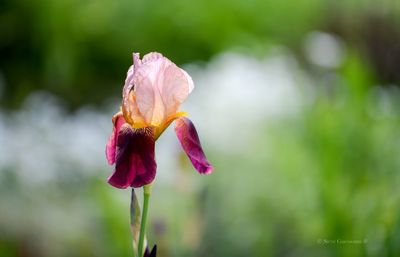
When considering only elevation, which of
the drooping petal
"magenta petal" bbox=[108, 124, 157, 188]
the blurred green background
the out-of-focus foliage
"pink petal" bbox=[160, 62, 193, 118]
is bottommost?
"magenta petal" bbox=[108, 124, 157, 188]

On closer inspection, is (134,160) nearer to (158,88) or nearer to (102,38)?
(158,88)

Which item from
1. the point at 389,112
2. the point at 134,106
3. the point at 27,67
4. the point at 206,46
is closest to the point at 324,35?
the point at 206,46

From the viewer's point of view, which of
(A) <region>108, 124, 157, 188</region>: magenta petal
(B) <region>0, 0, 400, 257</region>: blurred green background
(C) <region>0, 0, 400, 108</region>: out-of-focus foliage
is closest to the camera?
(A) <region>108, 124, 157, 188</region>: magenta petal

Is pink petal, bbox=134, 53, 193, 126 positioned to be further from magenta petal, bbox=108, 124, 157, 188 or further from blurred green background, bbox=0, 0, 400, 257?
blurred green background, bbox=0, 0, 400, 257

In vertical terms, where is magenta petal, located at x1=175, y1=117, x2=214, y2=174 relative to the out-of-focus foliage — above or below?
below

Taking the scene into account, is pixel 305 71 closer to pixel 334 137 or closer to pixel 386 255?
pixel 334 137

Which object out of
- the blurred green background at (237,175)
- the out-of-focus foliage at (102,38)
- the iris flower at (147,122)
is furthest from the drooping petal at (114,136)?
the out-of-focus foliage at (102,38)

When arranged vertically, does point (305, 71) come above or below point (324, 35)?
below

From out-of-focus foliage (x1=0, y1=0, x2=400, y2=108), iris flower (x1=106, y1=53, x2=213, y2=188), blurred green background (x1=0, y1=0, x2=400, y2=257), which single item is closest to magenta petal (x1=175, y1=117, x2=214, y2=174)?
iris flower (x1=106, y1=53, x2=213, y2=188)

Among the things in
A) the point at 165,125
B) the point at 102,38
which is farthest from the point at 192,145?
the point at 102,38

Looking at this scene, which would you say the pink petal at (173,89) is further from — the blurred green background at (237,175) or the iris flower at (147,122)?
the blurred green background at (237,175)
